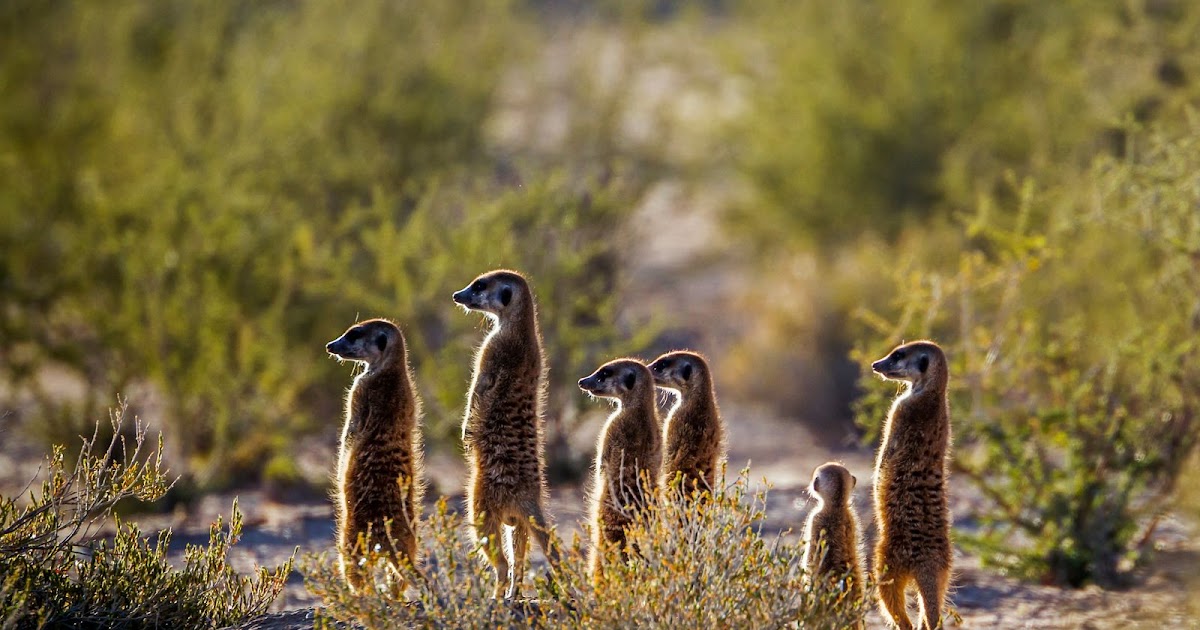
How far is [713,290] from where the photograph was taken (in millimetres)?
19094

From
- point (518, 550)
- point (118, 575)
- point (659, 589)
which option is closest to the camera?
point (659, 589)

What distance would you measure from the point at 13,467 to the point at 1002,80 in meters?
10.8

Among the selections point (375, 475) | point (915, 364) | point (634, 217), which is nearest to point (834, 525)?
point (915, 364)

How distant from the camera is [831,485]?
5.63 meters

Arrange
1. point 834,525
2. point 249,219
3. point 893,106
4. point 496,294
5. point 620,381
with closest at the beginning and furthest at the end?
point 834,525
point 620,381
point 496,294
point 249,219
point 893,106

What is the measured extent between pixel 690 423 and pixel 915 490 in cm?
91

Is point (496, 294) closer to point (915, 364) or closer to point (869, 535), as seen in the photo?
point (915, 364)

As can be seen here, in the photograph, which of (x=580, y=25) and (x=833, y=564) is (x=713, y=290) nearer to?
(x=580, y=25)

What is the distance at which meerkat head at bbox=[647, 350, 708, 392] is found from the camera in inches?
237

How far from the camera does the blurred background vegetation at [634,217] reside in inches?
329

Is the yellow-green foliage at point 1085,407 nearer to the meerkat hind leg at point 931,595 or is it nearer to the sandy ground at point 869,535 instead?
the sandy ground at point 869,535

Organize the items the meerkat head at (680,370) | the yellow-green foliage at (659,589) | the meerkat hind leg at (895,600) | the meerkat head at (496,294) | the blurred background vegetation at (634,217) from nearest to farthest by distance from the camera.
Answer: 1. the yellow-green foliage at (659,589)
2. the meerkat hind leg at (895,600)
3. the meerkat head at (680,370)
4. the meerkat head at (496,294)
5. the blurred background vegetation at (634,217)

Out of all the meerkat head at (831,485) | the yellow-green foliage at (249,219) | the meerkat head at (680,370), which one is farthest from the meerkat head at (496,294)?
the yellow-green foliage at (249,219)

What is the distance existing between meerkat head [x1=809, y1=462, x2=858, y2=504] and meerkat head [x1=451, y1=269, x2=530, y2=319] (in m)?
1.42
